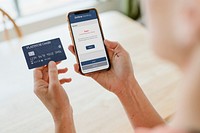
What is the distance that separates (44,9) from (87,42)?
1.35m

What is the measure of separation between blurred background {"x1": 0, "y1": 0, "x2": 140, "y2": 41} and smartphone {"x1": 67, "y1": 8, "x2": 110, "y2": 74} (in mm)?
1105

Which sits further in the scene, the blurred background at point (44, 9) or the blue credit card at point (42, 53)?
the blurred background at point (44, 9)

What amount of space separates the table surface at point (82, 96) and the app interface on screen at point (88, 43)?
0.39 ft

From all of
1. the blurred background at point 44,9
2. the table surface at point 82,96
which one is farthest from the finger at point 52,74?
the blurred background at point 44,9

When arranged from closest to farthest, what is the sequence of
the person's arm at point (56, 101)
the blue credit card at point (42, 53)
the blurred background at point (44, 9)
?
the person's arm at point (56, 101)
the blue credit card at point (42, 53)
the blurred background at point (44, 9)

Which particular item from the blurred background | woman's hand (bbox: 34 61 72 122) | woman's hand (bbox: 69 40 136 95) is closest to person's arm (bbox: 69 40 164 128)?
woman's hand (bbox: 69 40 136 95)

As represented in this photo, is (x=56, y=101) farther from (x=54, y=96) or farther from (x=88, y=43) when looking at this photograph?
(x=88, y=43)

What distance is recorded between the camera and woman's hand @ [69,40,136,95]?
3.25 feet

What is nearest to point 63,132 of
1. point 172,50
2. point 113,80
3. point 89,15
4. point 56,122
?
point 56,122

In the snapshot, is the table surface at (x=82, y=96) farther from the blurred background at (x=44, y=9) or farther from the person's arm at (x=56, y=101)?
the blurred background at (x=44, y=9)

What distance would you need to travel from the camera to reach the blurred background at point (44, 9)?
7.04 feet

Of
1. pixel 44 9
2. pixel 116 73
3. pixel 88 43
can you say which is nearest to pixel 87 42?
pixel 88 43

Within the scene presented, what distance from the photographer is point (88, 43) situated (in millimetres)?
1016

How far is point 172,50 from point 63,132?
50 centimetres
